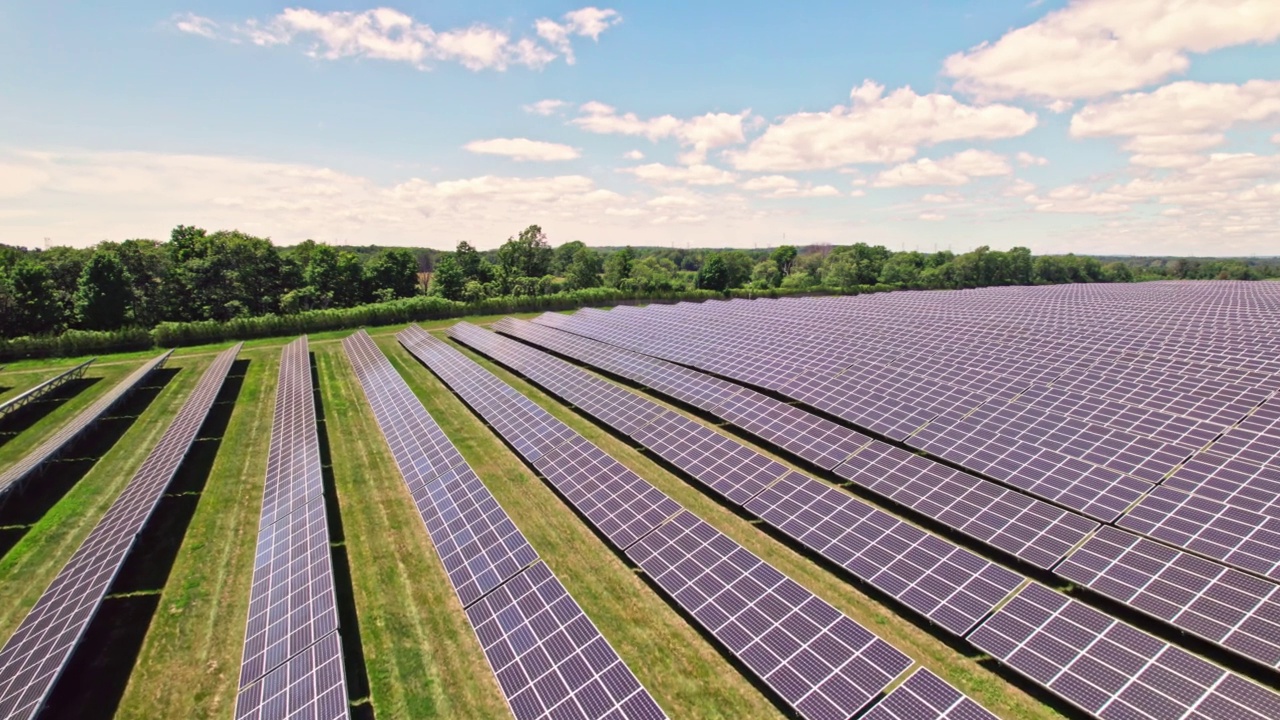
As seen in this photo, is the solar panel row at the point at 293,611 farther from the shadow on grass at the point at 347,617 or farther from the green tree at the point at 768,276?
the green tree at the point at 768,276

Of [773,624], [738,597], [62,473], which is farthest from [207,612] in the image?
[62,473]

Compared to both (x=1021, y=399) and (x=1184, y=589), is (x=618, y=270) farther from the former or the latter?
(x=1184, y=589)

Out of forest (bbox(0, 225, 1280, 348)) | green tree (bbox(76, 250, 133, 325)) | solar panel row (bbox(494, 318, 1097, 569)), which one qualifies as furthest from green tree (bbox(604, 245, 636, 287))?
solar panel row (bbox(494, 318, 1097, 569))

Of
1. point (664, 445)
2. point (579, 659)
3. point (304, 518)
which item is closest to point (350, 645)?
point (304, 518)

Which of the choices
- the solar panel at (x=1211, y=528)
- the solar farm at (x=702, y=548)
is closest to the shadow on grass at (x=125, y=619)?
the solar farm at (x=702, y=548)

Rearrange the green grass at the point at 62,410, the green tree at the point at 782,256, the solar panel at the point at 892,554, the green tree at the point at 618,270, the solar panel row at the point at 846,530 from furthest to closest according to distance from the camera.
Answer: the green tree at the point at 782,256, the green tree at the point at 618,270, the green grass at the point at 62,410, the solar panel row at the point at 846,530, the solar panel at the point at 892,554

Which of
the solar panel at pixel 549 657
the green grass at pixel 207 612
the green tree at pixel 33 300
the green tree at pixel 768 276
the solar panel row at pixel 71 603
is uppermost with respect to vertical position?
the green tree at pixel 768 276

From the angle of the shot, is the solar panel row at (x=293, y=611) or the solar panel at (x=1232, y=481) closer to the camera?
the solar panel row at (x=293, y=611)
